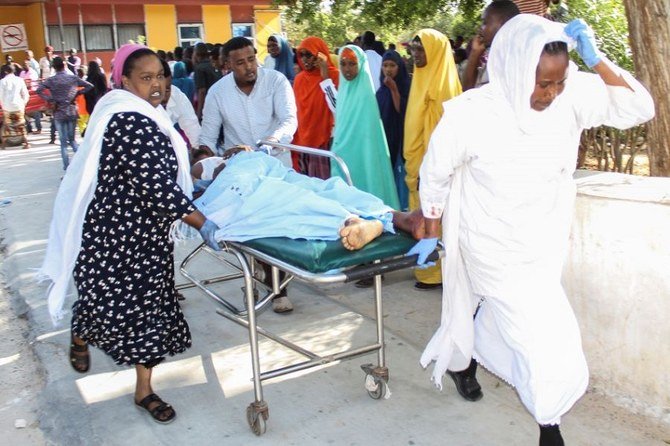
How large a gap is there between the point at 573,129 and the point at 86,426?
2.61 meters

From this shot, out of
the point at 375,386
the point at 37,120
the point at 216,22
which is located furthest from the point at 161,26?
the point at 375,386

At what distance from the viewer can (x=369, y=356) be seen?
3957 mm

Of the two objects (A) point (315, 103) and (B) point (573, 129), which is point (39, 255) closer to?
(A) point (315, 103)

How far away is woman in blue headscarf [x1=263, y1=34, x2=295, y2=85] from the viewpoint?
7.26m

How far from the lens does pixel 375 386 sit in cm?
340

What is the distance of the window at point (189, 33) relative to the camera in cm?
2314

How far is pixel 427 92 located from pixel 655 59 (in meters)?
1.46

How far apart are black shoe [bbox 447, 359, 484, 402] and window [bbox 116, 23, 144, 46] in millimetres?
21115

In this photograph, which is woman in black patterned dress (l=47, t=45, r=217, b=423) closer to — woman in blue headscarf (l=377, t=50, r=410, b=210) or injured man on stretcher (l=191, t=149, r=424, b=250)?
injured man on stretcher (l=191, t=149, r=424, b=250)

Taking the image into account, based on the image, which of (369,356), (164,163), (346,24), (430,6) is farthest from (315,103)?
(346,24)

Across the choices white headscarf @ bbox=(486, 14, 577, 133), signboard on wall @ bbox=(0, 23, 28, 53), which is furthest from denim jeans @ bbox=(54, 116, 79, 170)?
signboard on wall @ bbox=(0, 23, 28, 53)

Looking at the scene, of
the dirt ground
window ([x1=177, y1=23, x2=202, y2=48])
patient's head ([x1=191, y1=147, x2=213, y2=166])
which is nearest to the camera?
the dirt ground

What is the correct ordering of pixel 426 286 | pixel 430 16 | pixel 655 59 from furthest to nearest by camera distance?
1. pixel 430 16
2. pixel 426 286
3. pixel 655 59

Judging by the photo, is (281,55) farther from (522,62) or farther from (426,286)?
(522,62)
